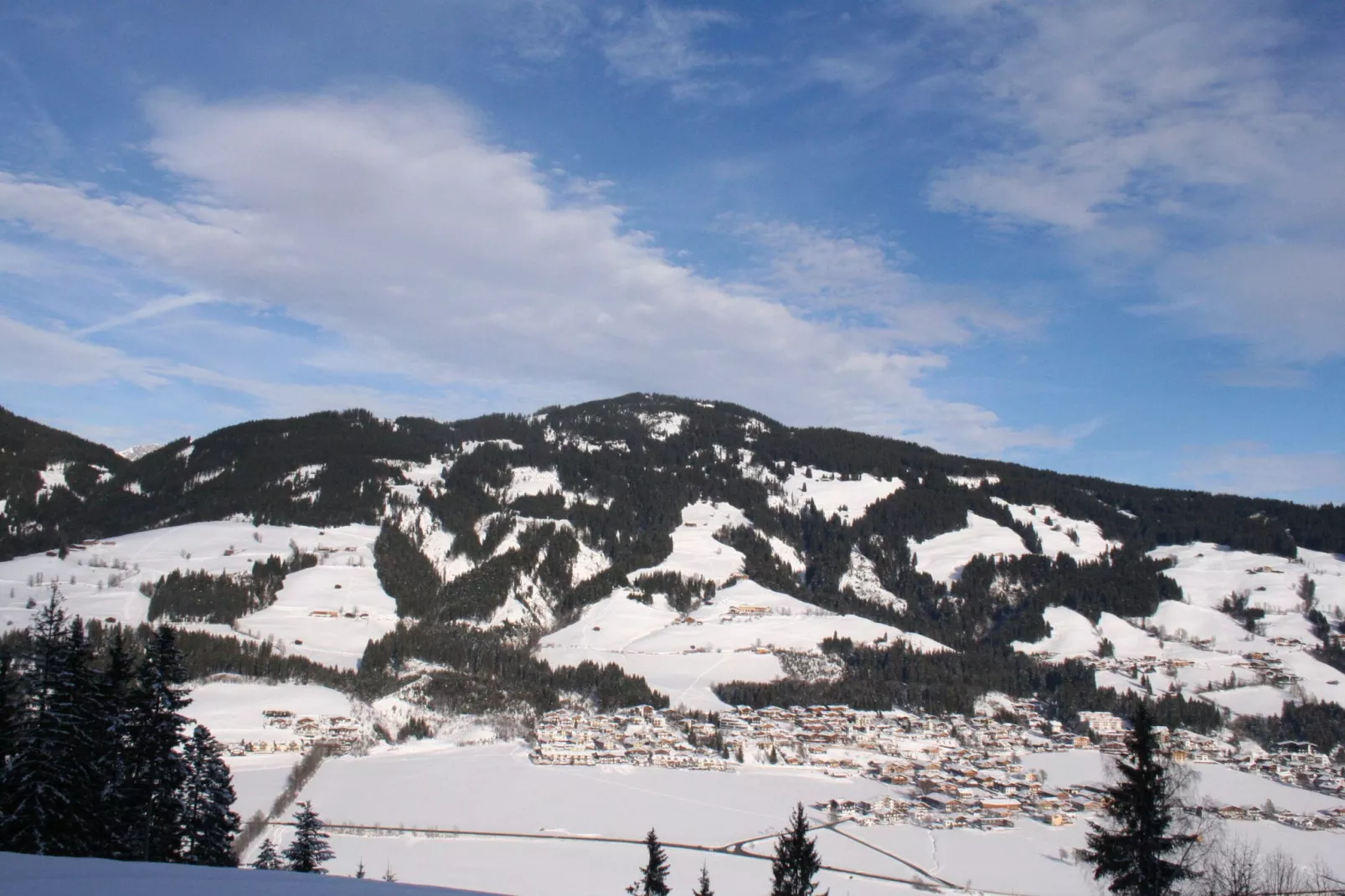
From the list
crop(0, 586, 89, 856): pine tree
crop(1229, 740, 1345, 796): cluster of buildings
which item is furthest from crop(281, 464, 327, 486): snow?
crop(0, 586, 89, 856): pine tree

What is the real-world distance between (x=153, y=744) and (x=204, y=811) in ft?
19.2

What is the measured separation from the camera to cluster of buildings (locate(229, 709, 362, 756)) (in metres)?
80.4

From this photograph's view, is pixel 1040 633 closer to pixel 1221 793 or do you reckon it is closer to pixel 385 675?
pixel 1221 793

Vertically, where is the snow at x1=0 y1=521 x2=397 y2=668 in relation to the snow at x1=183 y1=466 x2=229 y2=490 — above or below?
below

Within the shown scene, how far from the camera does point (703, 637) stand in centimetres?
13375

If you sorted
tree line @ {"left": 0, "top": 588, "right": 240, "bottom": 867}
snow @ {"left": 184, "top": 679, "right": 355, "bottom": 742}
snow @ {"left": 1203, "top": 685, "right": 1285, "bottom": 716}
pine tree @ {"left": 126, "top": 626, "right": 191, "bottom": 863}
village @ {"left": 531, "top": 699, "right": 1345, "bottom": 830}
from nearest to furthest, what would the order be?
1. tree line @ {"left": 0, "top": 588, "right": 240, "bottom": 867}
2. pine tree @ {"left": 126, "top": 626, "right": 191, "bottom": 863}
3. village @ {"left": 531, "top": 699, "right": 1345, "bottom": 830}
4. snow @ {"left": 184, "top": 679, "right": 355, "bottom": 742}
5. snow @ {"left": 1203, "top": 685, "right": 1285, "bottom": 716}

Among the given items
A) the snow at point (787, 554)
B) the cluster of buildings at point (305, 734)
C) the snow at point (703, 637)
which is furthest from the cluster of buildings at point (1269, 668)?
the cluster of buildings at point (305, 734)

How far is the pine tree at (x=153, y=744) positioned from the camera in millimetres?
26172

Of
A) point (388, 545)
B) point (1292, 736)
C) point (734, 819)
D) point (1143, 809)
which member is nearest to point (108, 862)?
point (1143, 809)

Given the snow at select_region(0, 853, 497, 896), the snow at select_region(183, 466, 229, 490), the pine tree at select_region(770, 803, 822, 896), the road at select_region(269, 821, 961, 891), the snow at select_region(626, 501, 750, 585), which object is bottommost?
the road at select_region(269, 821, 961, 891)

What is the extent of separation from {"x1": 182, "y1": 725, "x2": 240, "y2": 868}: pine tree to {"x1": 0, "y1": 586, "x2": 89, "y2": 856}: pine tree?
522cm

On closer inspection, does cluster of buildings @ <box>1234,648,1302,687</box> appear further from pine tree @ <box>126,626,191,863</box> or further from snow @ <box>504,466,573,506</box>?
pine tree @ <box>126,626,191,863</box>

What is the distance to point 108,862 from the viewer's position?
1062 cm

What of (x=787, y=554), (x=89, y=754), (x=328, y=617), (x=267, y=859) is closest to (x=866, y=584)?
(x=787, y=554)
